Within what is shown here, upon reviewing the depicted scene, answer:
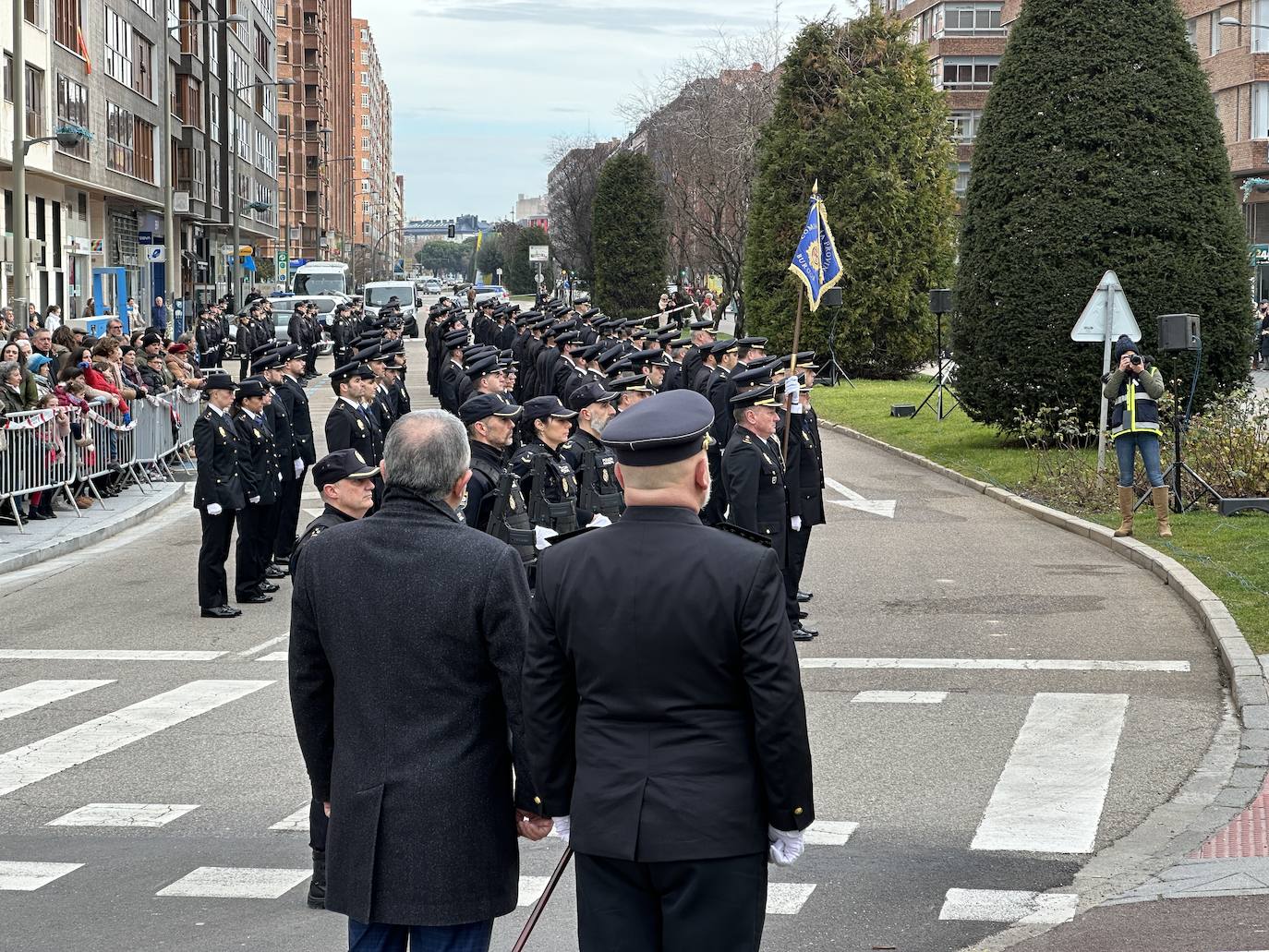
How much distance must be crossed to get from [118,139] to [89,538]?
119 feet

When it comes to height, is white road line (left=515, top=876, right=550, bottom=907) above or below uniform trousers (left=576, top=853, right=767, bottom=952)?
below

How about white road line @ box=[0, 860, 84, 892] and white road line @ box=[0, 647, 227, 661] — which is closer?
white road line @ box=[0, 860, 84, 892]

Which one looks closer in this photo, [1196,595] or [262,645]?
[262,645]

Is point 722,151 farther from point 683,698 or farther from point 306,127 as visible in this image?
point 306,127

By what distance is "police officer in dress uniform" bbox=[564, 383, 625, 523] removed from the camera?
10.8m

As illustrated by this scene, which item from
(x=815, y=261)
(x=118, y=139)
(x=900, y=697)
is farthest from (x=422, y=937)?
(x=118, y=139)

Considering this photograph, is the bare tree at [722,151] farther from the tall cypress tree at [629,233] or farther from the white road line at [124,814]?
the white road line at [124,814]

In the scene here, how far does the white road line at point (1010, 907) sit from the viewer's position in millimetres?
6387

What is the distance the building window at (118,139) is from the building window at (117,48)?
38.8 inches

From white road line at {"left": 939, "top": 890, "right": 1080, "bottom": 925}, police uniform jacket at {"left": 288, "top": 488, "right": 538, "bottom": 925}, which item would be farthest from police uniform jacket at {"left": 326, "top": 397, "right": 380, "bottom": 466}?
police uniform jacket at {"left": 288, "top": 488, "right": 538, "bottom": 925}

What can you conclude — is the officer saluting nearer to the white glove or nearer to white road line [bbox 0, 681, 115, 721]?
the white glove


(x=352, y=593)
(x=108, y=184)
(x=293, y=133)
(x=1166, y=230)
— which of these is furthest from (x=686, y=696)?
(x=293, y=133)

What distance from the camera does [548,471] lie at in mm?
10219

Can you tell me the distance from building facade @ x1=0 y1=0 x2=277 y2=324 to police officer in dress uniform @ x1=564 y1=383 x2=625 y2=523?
30.5 meters
